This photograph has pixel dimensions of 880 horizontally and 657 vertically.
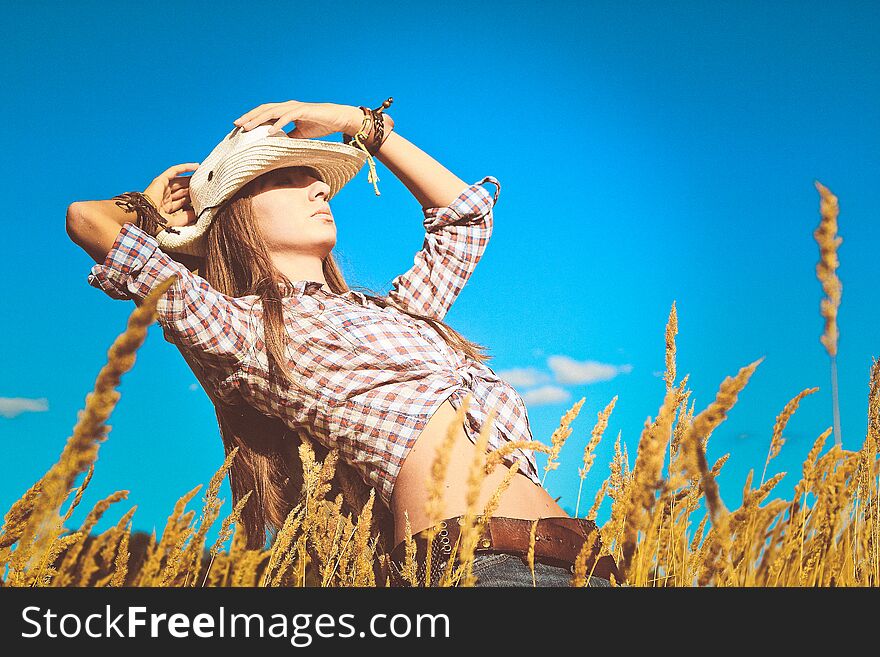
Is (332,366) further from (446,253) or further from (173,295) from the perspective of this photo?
(446,253)

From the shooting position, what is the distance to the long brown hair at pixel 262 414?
5.52 ft

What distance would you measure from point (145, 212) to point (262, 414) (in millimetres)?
684

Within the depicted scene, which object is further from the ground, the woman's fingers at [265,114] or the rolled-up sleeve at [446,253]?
the woman's fingers at [265,114]

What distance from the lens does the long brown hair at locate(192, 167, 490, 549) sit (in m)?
1.68

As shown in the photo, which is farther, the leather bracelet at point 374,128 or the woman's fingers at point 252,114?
the leather bracelet at point 374,128

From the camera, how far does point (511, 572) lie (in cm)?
131

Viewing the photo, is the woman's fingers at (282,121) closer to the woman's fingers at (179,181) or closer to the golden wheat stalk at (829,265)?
the woman's fingers at (179,181)

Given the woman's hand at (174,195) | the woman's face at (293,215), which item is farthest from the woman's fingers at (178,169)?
the woman's face at (293,215)

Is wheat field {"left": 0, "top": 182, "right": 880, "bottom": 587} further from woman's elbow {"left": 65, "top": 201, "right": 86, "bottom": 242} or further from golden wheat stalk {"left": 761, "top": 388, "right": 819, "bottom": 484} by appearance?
woman's elbow {"left": 65, "top": 201, "right": 86, "bottom": 242}

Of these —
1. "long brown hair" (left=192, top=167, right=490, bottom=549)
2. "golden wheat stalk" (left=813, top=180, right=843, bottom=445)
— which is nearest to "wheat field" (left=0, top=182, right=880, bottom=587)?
"golden wheat stalk" (left=813, top=180, right=843, bottom=445)

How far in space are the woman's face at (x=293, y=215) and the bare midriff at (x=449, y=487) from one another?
0.69m

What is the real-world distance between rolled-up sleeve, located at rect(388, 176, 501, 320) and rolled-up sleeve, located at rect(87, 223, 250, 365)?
0.61m
